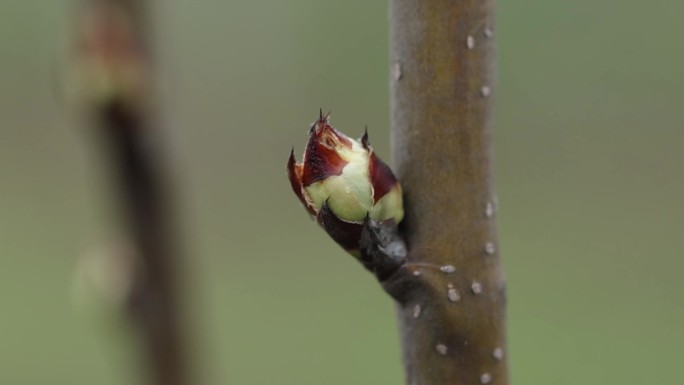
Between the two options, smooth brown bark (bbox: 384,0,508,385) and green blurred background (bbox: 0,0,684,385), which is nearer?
smooth brown bark (bbox: 384,0,508,385)

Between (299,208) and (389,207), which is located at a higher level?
(389,207)

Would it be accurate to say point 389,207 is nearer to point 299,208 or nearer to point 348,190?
point 348,190

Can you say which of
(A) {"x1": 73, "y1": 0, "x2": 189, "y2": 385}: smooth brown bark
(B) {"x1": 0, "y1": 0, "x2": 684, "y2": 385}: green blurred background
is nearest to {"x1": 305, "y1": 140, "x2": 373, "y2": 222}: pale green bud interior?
(A) {"x1": 73, "y1": 0, "x2": 189, "y2": 385}: smooth brown bark

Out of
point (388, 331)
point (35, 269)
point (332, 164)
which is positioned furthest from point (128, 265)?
point (35, 269)

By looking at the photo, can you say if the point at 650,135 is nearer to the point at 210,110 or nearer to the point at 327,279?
the point at 327,279

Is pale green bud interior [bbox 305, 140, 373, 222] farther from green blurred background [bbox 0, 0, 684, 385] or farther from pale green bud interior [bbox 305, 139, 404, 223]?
green blurred background [bbox 0, 0, 684, 385]

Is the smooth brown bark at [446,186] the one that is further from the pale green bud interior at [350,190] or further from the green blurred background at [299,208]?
the green blurred background at [299,208]

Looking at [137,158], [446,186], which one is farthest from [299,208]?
[446,186]
